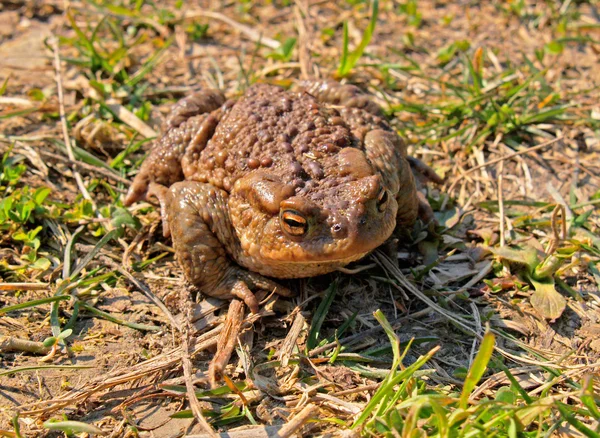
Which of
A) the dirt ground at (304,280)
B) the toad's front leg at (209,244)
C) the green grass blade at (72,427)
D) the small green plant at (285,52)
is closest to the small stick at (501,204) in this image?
the dirt ground at (304,280)

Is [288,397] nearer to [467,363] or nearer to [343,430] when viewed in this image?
[343,430]

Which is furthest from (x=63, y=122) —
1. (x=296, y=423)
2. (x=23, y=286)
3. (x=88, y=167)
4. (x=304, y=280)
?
(x=296, y=423)

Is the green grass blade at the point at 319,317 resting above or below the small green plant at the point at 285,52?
below

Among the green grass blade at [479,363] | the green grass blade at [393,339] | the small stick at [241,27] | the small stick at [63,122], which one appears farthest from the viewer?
the small stick at [241,27]

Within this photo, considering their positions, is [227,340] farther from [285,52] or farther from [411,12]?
[411,12]

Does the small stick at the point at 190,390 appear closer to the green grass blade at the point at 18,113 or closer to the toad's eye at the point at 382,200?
the toad's eye at the point at 382,200

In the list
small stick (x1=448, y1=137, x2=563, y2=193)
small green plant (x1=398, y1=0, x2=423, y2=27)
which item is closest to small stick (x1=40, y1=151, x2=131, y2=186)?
small stick (x1=448, y1=137, x2=563, y2=193)

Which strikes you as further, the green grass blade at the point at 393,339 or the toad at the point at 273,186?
the toad at the point at 273,186

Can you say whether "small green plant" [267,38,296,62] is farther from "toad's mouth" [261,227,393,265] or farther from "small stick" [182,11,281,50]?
"toad's mouth" [261,227,393,265]
